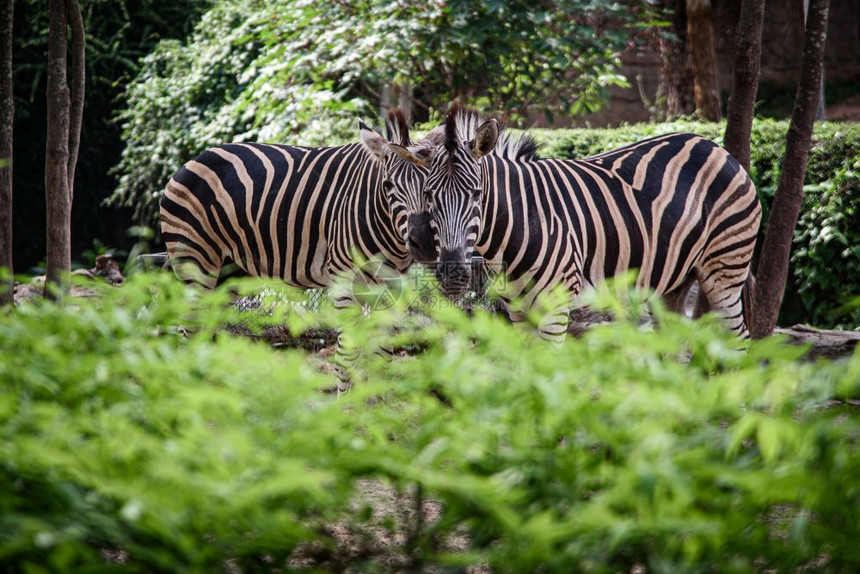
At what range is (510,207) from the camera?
515 centimetres

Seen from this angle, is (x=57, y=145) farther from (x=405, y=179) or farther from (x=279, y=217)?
(x=405, y=179)

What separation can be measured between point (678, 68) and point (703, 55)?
1.19ft

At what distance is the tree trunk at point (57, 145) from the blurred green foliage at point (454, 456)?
376 cm

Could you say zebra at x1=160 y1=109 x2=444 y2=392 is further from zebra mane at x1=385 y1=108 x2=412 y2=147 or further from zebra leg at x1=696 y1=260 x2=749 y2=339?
zebra leg at x1=696 y1=260 x2=749 y2=339

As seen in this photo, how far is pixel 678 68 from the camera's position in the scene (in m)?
11.1

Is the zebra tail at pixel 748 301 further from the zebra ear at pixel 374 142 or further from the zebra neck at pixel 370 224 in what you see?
the zebra ear at pixel 374 142

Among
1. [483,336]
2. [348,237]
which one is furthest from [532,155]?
[483,336]

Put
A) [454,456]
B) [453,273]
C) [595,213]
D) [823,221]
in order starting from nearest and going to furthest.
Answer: [454,456]
[453,273]
[595,213]
[823,221]

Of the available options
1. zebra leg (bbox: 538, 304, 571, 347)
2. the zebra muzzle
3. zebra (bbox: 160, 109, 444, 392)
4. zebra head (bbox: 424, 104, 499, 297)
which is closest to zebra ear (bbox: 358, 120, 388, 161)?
zebra (bbox: 160, 109, 444, 392)

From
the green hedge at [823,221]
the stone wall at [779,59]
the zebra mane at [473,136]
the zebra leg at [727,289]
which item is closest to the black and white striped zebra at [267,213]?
the zebra mane at [473,136]

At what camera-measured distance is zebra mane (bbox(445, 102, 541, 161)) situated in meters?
4.91

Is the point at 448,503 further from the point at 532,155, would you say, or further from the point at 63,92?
the point at 63,92

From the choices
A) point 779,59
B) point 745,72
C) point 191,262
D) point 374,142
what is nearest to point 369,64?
point 191,262

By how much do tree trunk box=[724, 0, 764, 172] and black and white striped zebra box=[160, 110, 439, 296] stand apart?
2.31 metres
